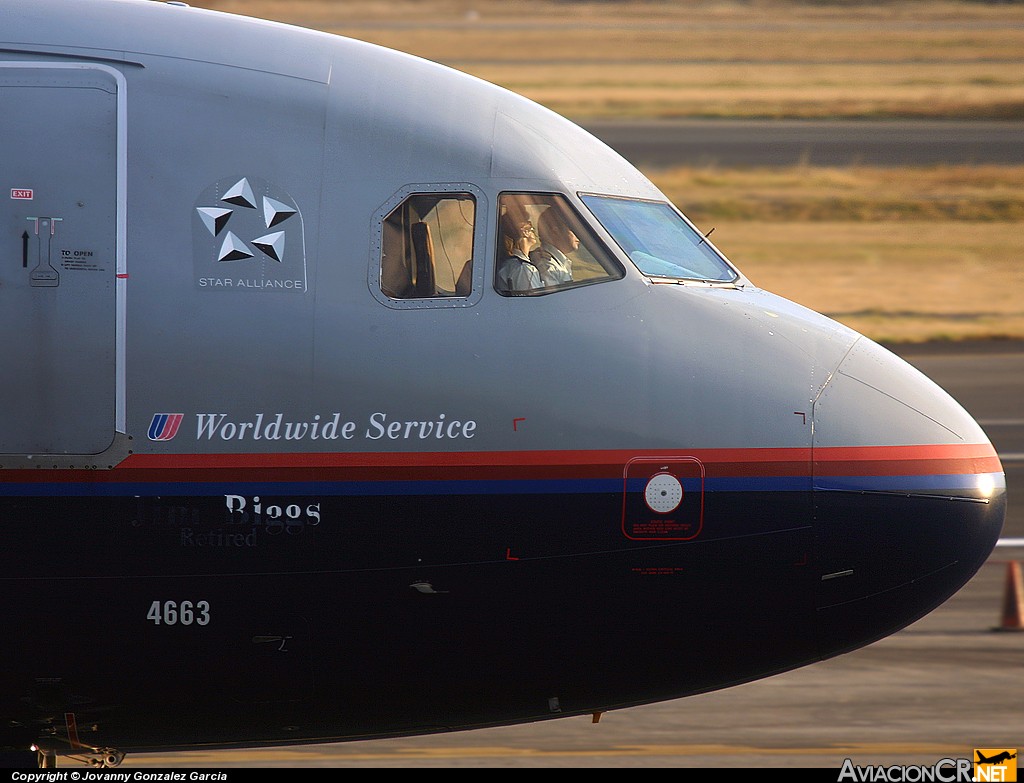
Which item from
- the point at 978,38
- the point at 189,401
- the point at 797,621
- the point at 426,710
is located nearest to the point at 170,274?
the point at 189,401

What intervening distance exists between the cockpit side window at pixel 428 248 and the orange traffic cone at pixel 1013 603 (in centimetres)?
700

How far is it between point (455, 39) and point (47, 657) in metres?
90.0

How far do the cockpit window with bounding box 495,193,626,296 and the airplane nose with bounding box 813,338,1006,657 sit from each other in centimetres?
131

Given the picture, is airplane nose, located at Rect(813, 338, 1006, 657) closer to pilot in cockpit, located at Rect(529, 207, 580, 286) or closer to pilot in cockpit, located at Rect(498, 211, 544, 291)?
pilot in cockpit, located at Rect(529, 207, 580, 286)

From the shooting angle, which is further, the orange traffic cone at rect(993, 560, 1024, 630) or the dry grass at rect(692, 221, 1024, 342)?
the dry grass at rect(692, 221, 1024, 342)

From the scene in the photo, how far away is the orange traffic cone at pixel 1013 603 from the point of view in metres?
11.1

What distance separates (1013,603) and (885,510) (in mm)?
5717

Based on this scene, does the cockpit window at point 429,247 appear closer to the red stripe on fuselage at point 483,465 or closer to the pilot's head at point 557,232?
the pilot's head at point 557,232

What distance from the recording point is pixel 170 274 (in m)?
6.05

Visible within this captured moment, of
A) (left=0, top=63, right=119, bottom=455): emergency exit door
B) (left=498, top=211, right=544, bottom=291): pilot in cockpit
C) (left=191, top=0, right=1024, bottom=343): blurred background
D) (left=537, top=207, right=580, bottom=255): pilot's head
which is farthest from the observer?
(left=191, top=0, right=1024, bottom=343): blurred background

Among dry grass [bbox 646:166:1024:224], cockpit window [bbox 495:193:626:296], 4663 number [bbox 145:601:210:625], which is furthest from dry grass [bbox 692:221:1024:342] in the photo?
4663 number [bbox 145:601:210:625]

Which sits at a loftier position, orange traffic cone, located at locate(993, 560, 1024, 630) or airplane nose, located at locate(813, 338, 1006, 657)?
airplane nose, located at locate(813, 338, 1006, 657)

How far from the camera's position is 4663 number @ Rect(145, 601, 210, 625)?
6055 millimetres

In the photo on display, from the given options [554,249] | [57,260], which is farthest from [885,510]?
[57,260]
